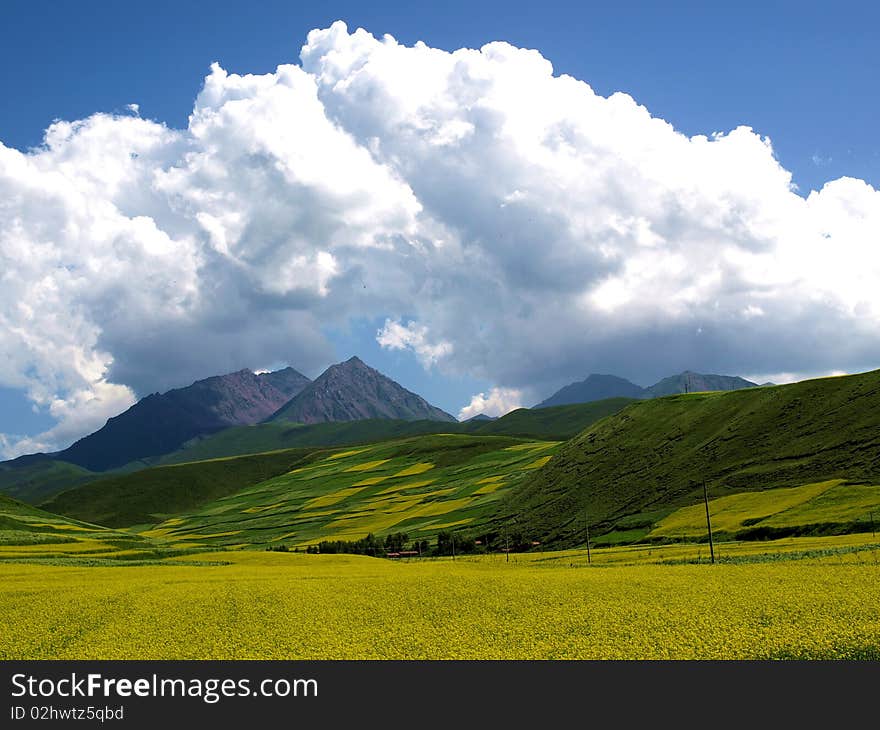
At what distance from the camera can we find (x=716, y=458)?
15812cm

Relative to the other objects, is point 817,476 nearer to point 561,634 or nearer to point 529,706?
point 561,634

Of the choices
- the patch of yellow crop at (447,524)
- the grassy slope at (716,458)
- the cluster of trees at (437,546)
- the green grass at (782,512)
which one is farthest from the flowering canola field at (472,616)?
the patch of yellow crop at (447,524)

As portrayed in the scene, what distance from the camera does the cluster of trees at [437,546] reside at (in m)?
142

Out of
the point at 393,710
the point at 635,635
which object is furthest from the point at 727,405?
the point at 393,710

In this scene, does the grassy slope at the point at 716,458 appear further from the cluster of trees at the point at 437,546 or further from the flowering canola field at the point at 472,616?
the flowering canola field at the point at 472,616

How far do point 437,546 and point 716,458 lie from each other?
70834 millimetres

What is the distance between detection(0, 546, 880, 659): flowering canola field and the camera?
112 feet

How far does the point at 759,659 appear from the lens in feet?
101

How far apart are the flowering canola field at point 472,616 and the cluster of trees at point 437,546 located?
81.9 meters

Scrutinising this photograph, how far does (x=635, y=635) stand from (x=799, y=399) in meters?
157

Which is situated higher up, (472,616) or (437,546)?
(472,616)

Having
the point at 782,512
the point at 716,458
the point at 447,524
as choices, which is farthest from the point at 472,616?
the point at 447,524

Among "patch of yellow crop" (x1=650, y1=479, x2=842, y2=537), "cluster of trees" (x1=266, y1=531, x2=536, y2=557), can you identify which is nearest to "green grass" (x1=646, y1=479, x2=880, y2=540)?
"patch of yellow crop" (x1=650, y1=479, x2=842, y2=537)

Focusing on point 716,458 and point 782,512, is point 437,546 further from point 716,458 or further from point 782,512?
point 716,458
